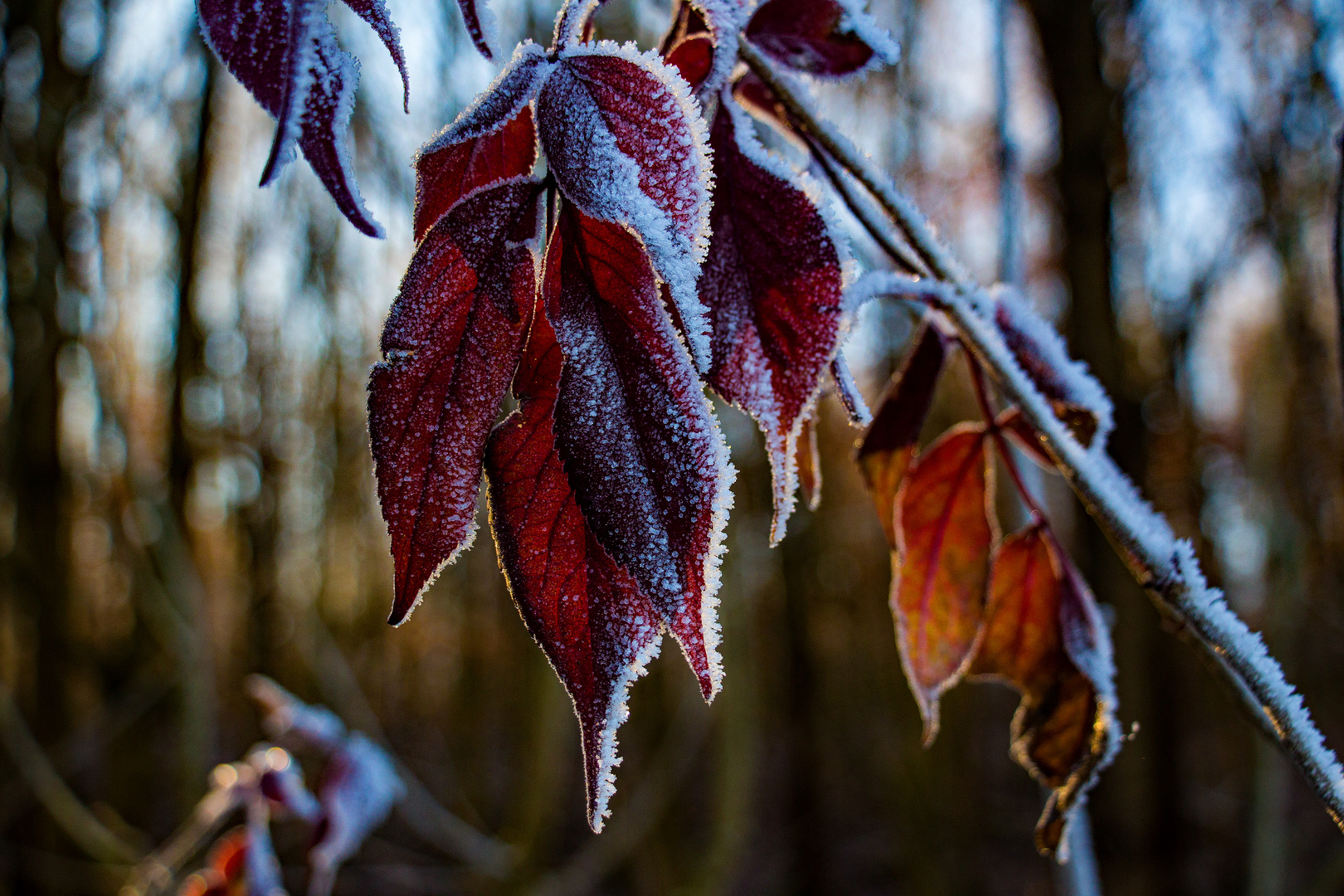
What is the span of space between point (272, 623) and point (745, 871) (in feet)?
19.8

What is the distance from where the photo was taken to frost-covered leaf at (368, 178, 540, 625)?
11.6 inches

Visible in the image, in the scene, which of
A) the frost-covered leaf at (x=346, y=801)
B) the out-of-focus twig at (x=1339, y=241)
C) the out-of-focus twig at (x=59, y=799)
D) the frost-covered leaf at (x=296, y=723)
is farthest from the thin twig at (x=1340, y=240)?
the out-of-focus twig at (x=59, y=799)

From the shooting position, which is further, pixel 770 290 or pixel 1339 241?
pixel 1339 241

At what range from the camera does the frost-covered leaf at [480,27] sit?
0.32 meters

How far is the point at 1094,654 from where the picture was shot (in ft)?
1.68

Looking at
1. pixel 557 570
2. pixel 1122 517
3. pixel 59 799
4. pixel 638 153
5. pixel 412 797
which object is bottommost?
pixel 412 797

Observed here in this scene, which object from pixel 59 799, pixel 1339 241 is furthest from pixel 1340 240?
pixel 59 799

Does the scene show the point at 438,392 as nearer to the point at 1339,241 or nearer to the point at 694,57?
the point at 694,57

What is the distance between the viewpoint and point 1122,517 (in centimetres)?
37

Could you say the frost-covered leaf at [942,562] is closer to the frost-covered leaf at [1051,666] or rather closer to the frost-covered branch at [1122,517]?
the frost-covered leaf at [1051,666]

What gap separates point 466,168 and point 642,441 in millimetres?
154

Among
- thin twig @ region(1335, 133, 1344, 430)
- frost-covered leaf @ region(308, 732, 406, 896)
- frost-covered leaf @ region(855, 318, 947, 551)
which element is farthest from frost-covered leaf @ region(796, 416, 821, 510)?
frost-covered leaf @ region(308, 732, 406, 896)

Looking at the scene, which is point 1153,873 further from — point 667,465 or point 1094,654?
point 667,465

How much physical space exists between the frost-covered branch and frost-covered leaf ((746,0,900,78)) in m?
0.03
